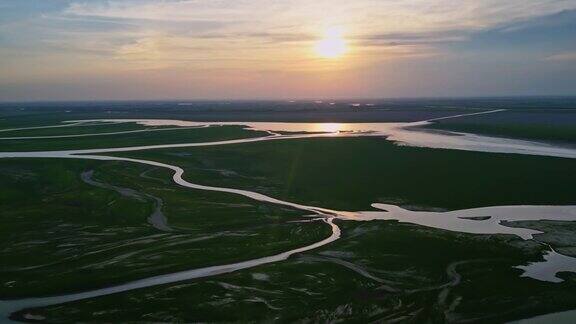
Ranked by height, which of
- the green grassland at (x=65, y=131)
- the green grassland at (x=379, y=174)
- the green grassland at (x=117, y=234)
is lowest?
the green grassland at (x=117, y=234)

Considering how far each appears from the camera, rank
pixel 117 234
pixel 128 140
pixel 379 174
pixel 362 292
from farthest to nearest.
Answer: pixel 128 140 < pixel 379 174 < pixel 117 234 < pixel 362 292

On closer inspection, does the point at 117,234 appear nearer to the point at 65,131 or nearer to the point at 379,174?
the point at 379,174

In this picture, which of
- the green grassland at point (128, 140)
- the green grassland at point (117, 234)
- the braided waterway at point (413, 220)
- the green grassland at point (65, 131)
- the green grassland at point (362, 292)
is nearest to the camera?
the green grassland at point (362, 292)

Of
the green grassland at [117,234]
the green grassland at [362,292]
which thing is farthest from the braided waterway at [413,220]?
the green grassland at [362,292]

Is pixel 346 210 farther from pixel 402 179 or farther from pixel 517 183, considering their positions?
pixel 517 183

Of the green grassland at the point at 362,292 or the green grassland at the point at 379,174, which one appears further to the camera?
the green grassland at the point at 379,174

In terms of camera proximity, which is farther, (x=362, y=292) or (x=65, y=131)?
(x=65, y=131)

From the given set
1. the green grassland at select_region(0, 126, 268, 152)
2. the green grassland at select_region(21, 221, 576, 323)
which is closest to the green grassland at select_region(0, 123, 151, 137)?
the green grassland at select_region(0, 126, 268, 152)

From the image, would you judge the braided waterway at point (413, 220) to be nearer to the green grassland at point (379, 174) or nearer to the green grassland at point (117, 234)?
the green grassland at point (117, 234)

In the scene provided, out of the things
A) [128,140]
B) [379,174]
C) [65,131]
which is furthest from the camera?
[65,131]

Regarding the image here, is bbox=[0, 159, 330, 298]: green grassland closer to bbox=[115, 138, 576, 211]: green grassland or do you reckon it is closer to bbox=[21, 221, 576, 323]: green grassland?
bbox=[21, 221, 576, 323]: green grassland

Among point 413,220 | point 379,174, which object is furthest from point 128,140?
point 413,220
